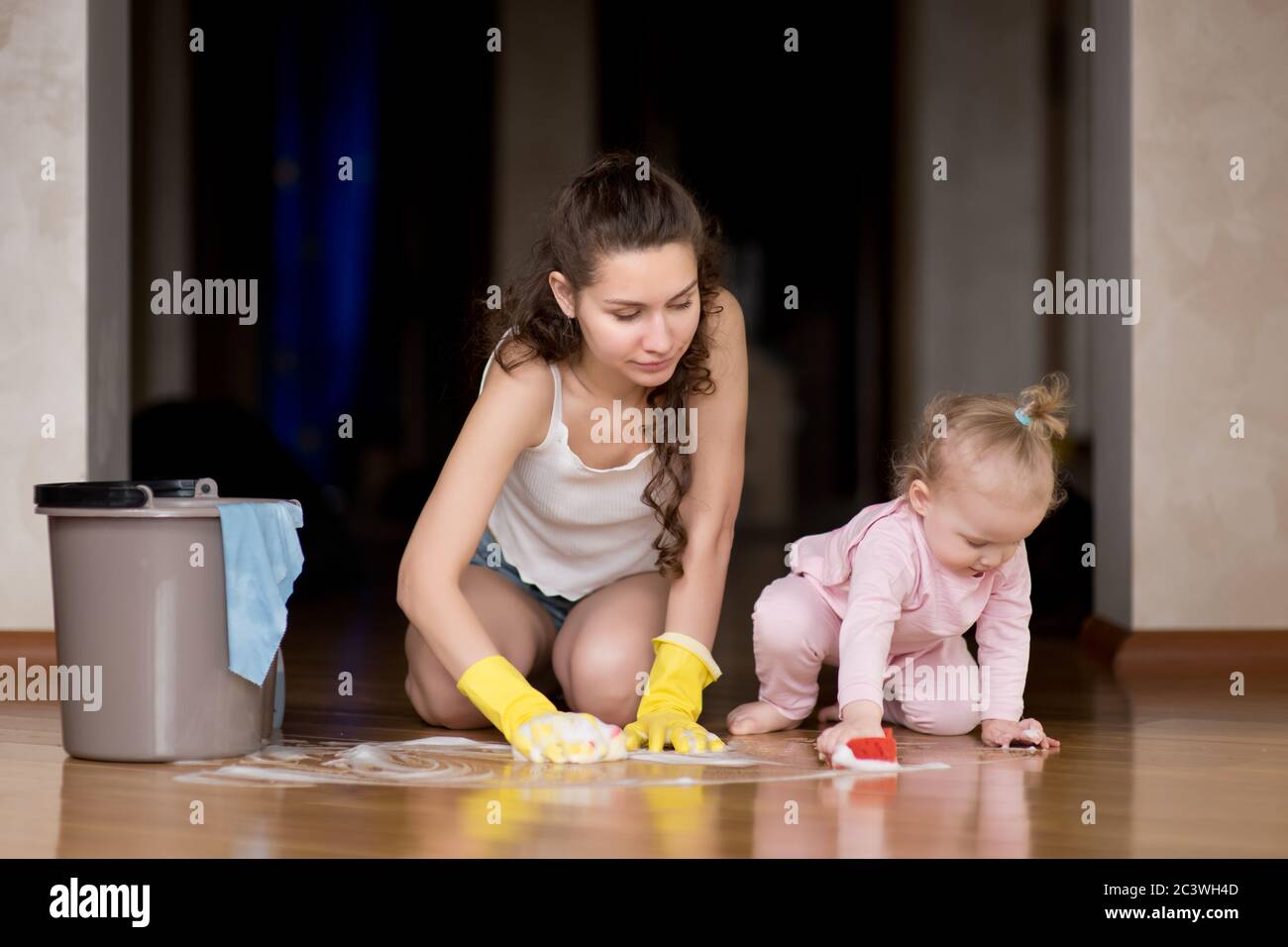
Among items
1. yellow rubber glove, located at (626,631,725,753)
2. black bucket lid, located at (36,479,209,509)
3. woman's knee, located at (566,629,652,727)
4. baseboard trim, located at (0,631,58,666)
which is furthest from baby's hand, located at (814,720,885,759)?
baseboard trim, located at (0,631,58,666)

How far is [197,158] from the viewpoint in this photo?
7.06 metres

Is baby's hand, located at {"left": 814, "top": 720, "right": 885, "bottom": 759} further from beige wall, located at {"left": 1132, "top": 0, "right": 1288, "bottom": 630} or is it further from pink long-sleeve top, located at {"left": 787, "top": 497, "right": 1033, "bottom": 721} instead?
beige wall, located at {"left": 1132, "top": 0, "right": 1288, "bottom": 630}

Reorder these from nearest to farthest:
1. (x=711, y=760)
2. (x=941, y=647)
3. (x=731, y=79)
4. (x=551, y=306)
→ (x=711, y=760) < (x=551, y=306) < (x=941, y=647) < (x=731, y=79)

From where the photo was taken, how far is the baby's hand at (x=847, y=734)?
187 cm

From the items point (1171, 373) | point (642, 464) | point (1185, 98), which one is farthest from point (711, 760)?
point (1185, 98)

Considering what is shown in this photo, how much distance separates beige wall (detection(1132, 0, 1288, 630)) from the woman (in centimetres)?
116

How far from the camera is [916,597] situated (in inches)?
81.7

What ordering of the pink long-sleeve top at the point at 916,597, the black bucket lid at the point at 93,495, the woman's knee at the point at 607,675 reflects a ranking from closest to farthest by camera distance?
the black bucket lid at the point at 93,495 → the pink long-sleeve top at the point at 916,597 → the woman's knee at the point at 607,675

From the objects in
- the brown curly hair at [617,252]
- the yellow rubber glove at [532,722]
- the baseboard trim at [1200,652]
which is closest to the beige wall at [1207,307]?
the baseboard trim at [1200,652]

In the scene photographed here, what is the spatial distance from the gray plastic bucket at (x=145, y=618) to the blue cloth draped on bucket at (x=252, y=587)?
0.02 m

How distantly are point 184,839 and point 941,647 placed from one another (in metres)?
1.20

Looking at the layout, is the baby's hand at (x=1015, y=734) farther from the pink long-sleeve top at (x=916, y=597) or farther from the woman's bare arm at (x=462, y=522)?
the woman's bare arm at (x=462, y=522)

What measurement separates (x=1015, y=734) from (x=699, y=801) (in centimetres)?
61
